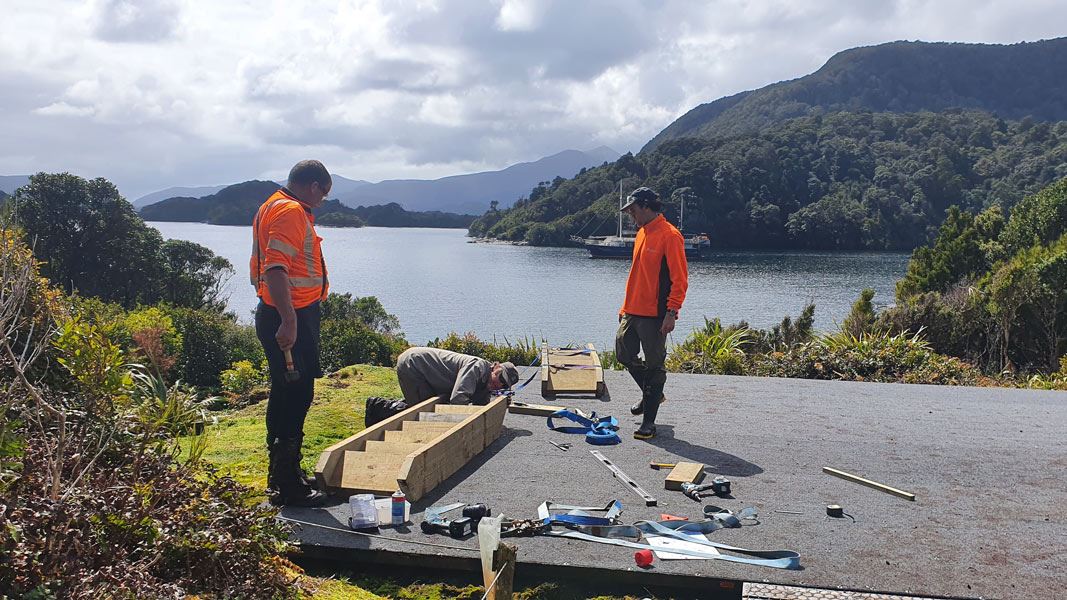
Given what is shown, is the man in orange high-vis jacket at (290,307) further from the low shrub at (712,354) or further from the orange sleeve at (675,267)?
the low shrub at (712,354)

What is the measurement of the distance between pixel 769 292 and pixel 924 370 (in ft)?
122

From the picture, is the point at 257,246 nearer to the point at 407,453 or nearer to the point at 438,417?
the point at 407,453

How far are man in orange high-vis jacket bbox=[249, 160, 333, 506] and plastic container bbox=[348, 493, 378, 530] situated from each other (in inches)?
15.7

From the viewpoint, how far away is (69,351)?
4008 mm

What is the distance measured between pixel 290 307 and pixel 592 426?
2957 mm

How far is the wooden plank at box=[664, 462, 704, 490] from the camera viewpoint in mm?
5051

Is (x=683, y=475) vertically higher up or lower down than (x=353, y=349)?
higher up

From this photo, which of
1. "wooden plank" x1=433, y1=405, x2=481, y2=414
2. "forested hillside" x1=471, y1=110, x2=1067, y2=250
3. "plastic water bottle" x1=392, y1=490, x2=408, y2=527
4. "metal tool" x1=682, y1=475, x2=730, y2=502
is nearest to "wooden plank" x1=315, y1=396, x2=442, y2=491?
"wooden plank" x1=433, y1=405, x2=481, y2=414

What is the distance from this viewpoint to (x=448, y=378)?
6906 mm

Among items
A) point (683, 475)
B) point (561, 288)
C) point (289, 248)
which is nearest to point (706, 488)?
point (683, 475)

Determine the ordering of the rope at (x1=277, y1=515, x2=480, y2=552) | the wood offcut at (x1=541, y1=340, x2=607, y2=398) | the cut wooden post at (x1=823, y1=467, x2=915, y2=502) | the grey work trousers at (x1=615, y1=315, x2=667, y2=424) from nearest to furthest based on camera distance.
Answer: the rope at (x1=277, y1=515, x2=480, y2=552), the cut wooden post at (x1=823, y1=467, x2=915, y2=502), the grey work trousers at (x1=615, y1=315, x2=667, y2=424), the wood offcut at (x1=541, y1=340, x2=607, y2=398)

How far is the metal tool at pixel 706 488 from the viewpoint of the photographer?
491 centimetres

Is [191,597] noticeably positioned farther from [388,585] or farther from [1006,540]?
[1006,540]

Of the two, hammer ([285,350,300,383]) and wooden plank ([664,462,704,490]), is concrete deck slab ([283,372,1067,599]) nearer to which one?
wooden plank ([664,462,704,490])
